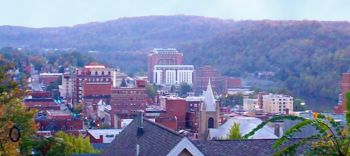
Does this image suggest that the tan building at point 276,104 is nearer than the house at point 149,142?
No

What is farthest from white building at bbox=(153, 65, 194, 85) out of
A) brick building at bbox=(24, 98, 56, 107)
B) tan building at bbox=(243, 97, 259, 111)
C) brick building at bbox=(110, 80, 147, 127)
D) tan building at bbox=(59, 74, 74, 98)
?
brick building at bbox=(110, 80, 147, 127)

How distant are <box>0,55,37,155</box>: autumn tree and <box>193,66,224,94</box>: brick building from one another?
11225 cm

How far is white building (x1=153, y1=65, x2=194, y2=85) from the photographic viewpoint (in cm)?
15375

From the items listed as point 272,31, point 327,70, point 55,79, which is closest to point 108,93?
point 55,79

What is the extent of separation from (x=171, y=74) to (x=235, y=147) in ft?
468

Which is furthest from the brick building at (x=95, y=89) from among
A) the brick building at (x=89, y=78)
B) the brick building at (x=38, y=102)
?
the brick building at (x=38, y=102)

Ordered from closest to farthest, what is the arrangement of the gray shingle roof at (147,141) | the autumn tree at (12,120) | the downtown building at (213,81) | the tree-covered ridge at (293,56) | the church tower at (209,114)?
the gray shingle roof at (147,141), the autumn tree at (12,120), the church tower at (209,114), the downtown building at (213,81), the tree-covered ridge at (293,56)

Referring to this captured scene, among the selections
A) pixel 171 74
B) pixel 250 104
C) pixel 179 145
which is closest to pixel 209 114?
pixel 179 145

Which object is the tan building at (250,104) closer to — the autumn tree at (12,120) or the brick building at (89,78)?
the brick building at (89,78)

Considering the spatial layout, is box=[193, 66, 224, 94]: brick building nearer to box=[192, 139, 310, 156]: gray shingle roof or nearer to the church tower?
the church tower

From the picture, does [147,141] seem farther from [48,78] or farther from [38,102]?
[48,78]

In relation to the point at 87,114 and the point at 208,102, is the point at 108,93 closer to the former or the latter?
the point at 87,114

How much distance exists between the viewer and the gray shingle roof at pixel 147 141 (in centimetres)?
1162

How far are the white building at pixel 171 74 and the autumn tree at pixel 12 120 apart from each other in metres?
134
